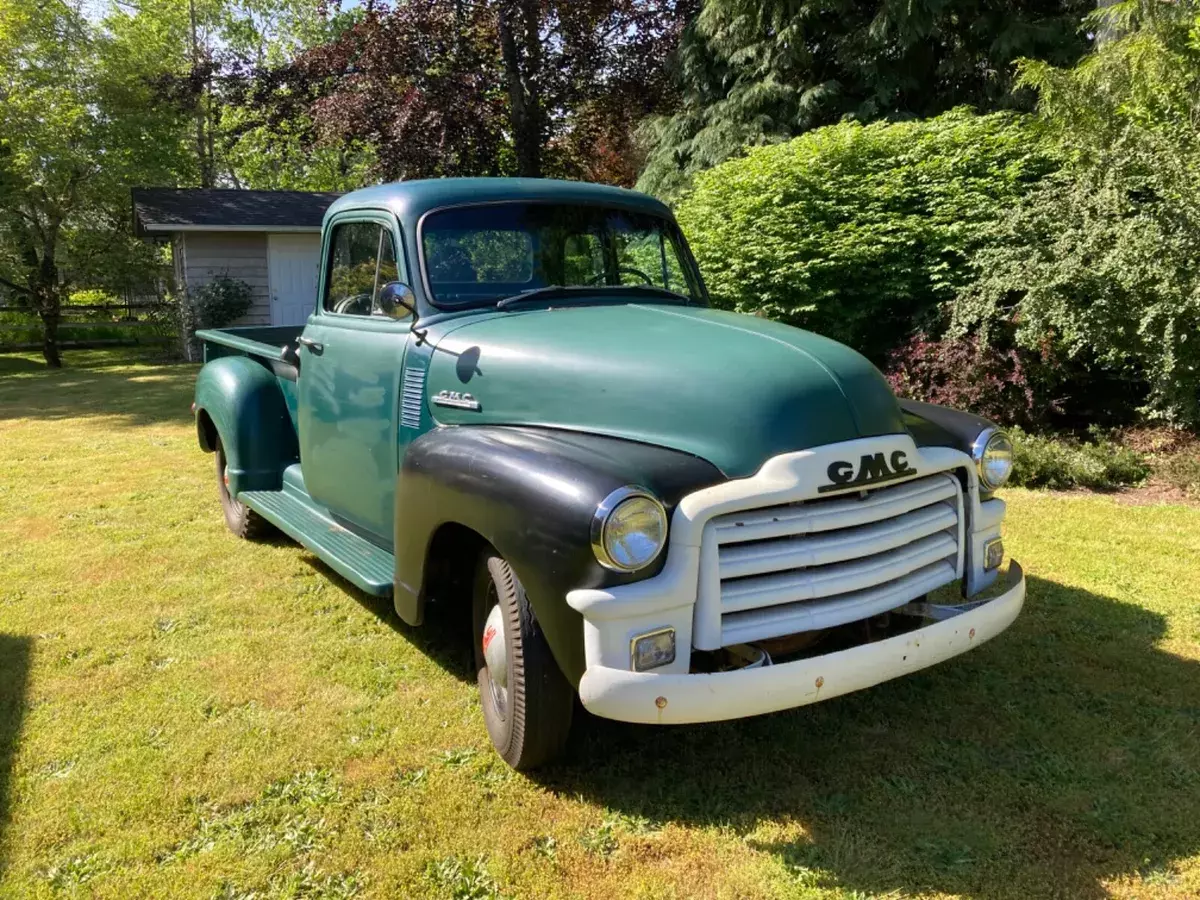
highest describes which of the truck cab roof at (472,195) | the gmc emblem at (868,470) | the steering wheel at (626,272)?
the truck cab roof at (472,195)

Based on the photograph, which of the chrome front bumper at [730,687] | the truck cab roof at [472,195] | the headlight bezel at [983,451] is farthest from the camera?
the truck cab roof at [472,195]

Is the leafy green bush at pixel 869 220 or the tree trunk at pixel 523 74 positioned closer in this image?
the leafy green bush at pixel 869 220

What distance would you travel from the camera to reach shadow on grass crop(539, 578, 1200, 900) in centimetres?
243

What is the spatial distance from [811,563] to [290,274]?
17020 mm

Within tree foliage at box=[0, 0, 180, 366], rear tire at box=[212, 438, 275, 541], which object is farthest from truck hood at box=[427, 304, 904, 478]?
tree foliage at box=[0, 0, 180, 366]

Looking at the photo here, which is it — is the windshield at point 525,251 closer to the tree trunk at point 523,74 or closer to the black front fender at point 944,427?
the black front fender at point 944,427

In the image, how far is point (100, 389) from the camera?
527 inches

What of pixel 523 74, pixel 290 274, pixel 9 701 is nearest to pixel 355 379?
pixel 9 701

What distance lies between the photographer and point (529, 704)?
263cm

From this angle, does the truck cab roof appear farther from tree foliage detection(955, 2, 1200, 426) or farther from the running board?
tree foliage detection(955, 2, 1200, 426)

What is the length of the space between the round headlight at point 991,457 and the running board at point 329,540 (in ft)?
7.42

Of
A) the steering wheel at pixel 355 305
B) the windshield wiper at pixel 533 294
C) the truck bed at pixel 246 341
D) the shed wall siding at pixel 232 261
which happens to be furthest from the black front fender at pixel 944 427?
the shed wall siding at pixel 232 261

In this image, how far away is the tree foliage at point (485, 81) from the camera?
520 inches

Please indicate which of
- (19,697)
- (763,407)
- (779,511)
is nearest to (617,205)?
(763,407)
